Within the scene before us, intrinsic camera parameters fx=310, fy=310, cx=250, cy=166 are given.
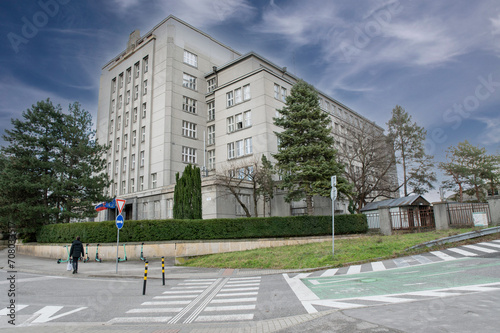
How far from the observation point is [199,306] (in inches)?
311

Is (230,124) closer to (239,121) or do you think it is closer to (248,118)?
(239,121)

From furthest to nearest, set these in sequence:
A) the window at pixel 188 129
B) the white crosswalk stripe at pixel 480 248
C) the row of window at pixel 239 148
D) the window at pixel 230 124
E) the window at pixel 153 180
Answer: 1. the window at pixel 188 129
2. the window at pixel 153 180
3. the window at pixel 230 124
4. the row of window at pixel 239 148
5. the white crosswalk stripe at pixel 480 248

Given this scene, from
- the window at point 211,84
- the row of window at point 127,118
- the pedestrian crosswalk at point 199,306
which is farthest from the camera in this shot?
the window at point 211,84

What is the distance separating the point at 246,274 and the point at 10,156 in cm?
2753

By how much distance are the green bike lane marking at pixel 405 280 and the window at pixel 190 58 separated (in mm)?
39849

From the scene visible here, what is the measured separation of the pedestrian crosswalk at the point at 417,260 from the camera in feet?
39.8

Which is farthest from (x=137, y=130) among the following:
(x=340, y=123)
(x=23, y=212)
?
(x=340, y=123)

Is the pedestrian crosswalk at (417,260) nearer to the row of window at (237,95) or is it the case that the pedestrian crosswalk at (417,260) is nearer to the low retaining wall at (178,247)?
the low retaining wall at (178,247)

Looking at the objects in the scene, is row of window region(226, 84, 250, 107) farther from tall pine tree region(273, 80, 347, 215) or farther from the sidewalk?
the sidewalk

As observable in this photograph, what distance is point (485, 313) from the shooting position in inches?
202

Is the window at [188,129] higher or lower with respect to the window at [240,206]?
higher

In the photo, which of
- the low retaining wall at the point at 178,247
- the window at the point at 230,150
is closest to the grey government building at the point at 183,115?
the window at the point at 230,150

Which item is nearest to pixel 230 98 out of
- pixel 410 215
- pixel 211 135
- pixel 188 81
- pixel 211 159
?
pixel 211 135

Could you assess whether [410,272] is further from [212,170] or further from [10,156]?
[10,156]
